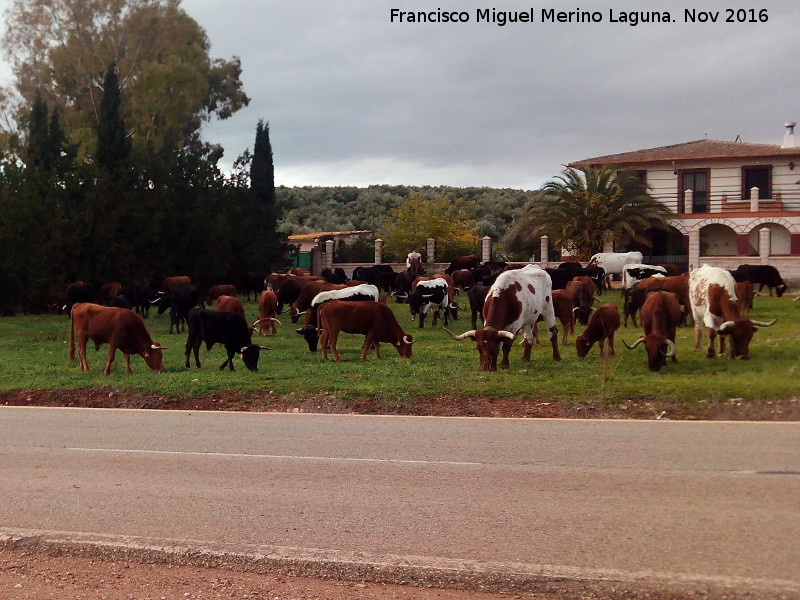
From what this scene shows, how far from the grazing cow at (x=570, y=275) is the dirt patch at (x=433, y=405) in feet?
71.9

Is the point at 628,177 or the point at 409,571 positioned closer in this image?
the point at 409,571

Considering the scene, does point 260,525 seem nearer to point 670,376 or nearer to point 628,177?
point 670,376

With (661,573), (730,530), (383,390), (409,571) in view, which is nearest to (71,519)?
(409,571)

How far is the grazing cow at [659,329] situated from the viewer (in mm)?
16922

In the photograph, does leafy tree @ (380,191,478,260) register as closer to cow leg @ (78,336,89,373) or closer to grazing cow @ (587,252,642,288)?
grazing cow @ (587,252,642,288)

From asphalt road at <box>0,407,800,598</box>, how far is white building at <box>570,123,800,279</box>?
4290 cm

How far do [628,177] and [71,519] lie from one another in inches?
1869

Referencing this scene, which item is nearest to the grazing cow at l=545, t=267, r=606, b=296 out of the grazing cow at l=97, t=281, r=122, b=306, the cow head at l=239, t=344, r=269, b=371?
the grazing cow at l=97, t=281, r=122, b=306

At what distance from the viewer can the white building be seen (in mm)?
52656

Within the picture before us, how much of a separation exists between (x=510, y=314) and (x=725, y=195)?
132 ft

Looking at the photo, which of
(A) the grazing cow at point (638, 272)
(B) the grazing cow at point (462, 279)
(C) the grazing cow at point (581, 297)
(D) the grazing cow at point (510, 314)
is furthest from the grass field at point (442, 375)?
(B) the grazing cow at point (462, 279)

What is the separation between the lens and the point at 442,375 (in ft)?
54.2

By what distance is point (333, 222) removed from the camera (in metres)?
102

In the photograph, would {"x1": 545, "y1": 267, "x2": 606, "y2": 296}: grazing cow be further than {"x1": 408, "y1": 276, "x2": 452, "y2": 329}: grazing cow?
Yes
